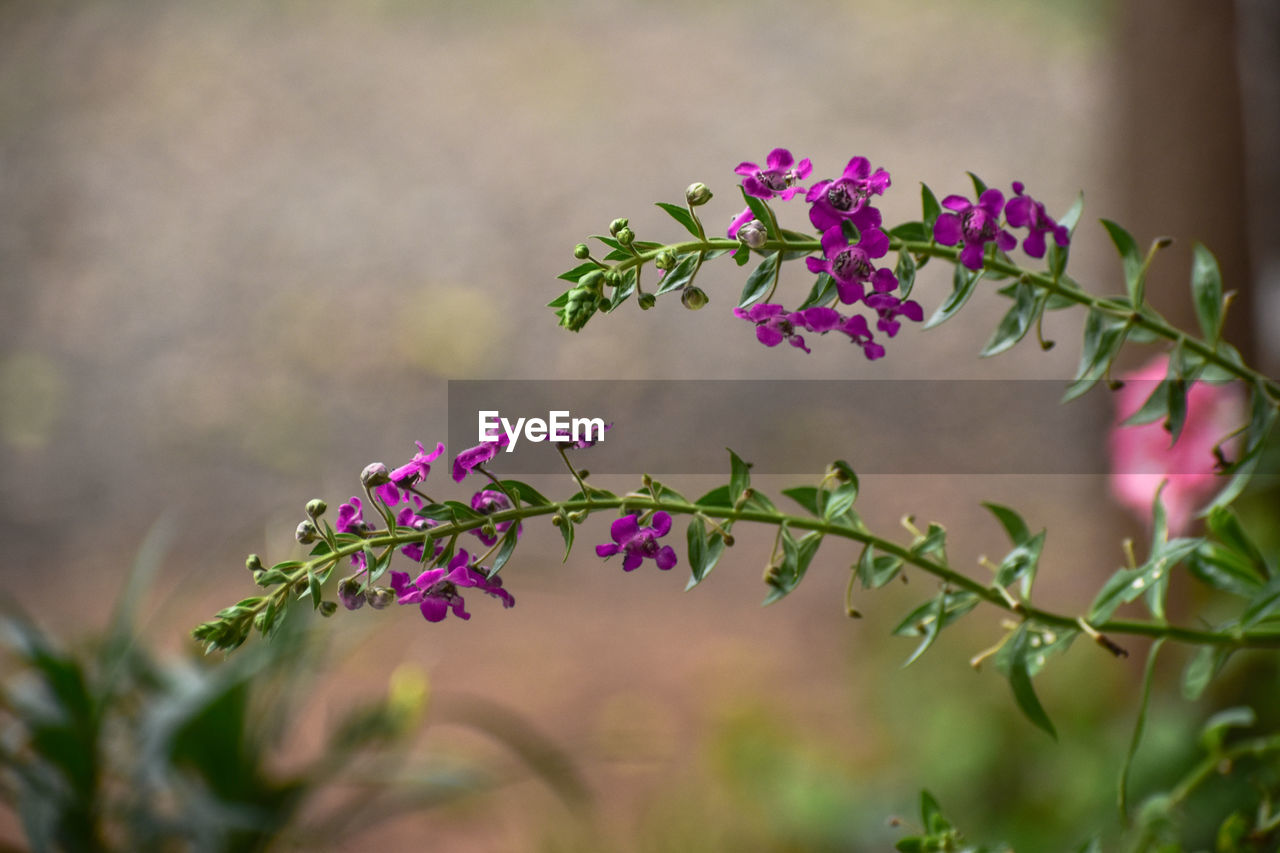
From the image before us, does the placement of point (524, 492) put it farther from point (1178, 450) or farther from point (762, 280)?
point (1178, 450)

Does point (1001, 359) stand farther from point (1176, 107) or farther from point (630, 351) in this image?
point (1176, 107)

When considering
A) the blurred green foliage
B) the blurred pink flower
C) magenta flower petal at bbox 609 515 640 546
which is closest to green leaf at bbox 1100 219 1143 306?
magenta flower petal at bbox 609 515 640 546

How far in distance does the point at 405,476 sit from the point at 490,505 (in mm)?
28

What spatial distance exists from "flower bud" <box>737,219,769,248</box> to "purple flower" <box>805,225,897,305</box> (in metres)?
0.02

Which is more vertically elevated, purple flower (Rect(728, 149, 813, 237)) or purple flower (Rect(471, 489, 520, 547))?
purple flower (Rect(728, 149, 813, 237))

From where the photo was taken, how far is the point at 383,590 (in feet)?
1.12

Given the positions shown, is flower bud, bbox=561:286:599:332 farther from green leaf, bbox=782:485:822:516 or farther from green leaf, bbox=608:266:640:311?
green leaf, bbox=782:485:822:516

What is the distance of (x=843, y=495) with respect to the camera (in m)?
0.39

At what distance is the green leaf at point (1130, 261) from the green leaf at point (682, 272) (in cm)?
17

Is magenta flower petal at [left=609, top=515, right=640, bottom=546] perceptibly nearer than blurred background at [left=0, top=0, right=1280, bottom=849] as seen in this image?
Yes

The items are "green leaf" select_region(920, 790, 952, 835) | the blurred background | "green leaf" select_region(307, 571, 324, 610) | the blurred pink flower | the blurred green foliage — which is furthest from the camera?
the blurred background

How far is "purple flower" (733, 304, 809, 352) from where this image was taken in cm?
37

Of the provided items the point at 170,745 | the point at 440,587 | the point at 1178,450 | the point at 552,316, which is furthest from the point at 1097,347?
the point at 552,316

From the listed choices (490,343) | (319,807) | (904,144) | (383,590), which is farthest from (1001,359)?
(383,590)
